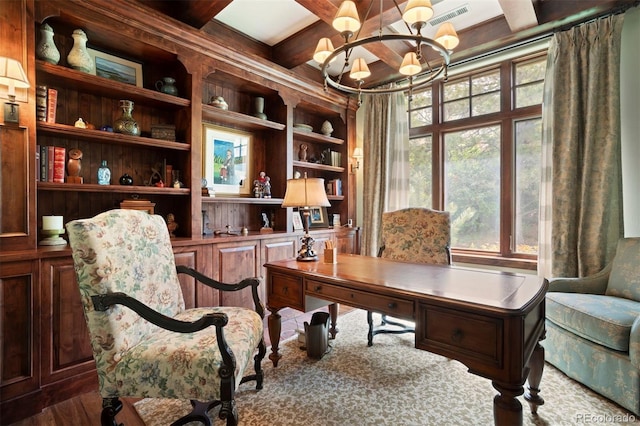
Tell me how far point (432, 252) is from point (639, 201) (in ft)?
5.57

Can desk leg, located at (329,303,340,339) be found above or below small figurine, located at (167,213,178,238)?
below

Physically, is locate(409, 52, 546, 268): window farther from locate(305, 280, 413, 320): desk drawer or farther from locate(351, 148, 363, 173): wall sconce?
locate(305, 280, 413, 320): desk drawer

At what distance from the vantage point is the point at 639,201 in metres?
2.50

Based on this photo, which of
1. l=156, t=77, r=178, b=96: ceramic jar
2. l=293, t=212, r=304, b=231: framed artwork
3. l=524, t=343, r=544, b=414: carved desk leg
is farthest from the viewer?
l=293, t=212, r=304, b=231: framed artwork

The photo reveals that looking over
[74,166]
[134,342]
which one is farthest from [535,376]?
[74,166]

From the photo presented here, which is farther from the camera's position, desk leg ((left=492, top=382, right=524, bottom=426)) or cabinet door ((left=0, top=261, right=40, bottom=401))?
cabinet door ((left=0, top=261, right=40, bottom=401))

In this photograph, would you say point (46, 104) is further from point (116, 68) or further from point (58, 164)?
point (116, 68)

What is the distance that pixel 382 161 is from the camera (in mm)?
4062

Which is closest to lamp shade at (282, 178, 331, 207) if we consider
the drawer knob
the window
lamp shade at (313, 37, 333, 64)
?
lamp shade at (313, 37, 333, 64)

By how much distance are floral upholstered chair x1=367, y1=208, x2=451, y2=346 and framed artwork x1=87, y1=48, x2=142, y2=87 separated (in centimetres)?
257

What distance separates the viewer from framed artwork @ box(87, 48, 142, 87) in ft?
7.85

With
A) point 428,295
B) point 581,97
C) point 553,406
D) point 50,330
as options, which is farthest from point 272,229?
point 581,97

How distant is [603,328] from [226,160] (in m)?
3.34

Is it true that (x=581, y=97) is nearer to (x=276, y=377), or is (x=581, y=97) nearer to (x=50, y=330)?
(x=276, y=377)
